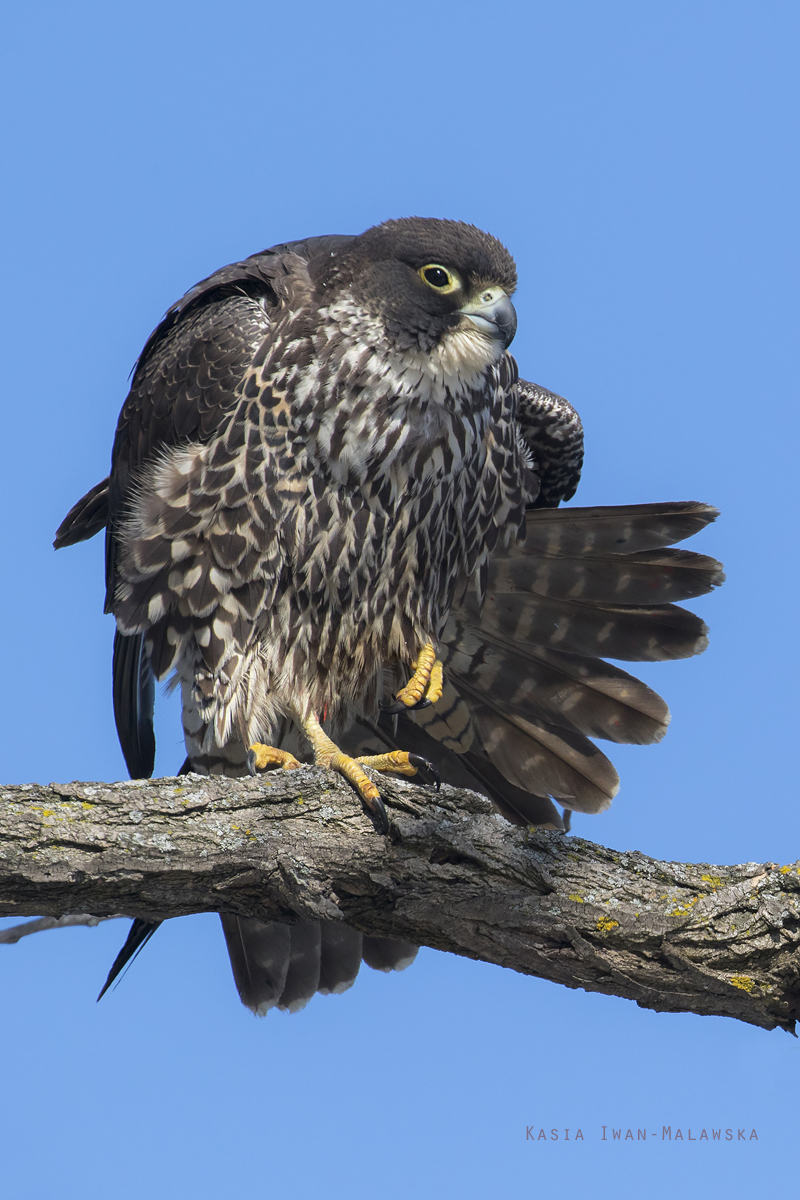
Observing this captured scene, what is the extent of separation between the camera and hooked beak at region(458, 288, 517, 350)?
447 centimetres

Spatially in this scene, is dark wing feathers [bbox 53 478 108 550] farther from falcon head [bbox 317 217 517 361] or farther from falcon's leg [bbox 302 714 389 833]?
falcon's leg [bbox 302 714 389 833]

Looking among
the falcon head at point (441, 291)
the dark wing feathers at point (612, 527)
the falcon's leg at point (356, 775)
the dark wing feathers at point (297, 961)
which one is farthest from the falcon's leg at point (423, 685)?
the falcon head at point (441, 291)

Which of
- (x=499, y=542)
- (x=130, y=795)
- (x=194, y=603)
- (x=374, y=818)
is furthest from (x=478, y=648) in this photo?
(x=130, y=795)

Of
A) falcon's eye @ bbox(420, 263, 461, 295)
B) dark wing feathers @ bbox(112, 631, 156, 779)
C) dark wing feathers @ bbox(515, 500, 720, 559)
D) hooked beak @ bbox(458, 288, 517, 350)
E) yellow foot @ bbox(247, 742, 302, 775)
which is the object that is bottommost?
yellow foot @ bbox(247, 742, 302, 775)

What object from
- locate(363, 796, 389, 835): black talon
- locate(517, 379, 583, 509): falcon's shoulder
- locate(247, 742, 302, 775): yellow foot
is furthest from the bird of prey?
locate(363, 796, 389, 835): black talon

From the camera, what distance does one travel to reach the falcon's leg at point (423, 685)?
4.70 metres

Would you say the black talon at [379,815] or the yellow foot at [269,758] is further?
the yellow foot at [269,758]

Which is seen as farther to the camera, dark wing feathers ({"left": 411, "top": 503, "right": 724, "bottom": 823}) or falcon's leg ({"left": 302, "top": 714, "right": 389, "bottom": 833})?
dark wing feathers ({"left": 411, "top": 503, "right": 724, "bottom": 823})

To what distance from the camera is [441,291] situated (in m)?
4.56

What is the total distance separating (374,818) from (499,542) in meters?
1.77

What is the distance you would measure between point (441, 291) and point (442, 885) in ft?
7.21

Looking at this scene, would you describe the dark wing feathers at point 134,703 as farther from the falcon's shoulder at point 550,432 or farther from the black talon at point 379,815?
the falcon's shoulder at point 550,432

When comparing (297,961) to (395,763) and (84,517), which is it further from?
(84,517)

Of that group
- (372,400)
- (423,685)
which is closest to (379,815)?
(423,685)
